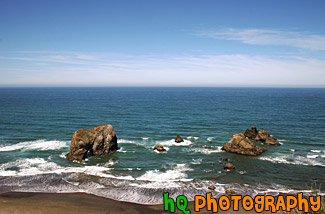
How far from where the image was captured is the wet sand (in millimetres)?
21469

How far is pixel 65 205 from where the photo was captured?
22.6m

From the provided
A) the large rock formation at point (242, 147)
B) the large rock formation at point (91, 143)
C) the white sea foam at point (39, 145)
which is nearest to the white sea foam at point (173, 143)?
the large rock formation at point (242, 147)

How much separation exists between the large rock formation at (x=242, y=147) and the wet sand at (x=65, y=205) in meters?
19.3

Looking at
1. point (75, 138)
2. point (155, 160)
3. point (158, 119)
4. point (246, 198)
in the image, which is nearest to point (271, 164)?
point (246, 198)

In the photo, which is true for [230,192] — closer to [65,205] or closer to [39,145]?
[65,205]

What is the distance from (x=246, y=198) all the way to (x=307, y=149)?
2645cm

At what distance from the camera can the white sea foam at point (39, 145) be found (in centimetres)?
4156

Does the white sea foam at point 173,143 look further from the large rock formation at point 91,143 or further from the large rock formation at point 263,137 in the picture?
the large rock formation at point 263,137

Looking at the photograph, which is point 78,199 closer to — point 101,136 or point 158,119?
point 101,136

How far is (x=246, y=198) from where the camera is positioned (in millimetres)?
24734

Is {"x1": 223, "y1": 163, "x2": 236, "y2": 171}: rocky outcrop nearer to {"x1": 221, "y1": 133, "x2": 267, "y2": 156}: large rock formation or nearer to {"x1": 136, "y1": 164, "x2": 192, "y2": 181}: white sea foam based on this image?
{"x1": 136, "y1": 164, "x2": 192, "y2": 181}: white sea foam

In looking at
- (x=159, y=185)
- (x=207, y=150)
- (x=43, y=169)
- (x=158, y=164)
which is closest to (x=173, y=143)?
(x=207, y=150)

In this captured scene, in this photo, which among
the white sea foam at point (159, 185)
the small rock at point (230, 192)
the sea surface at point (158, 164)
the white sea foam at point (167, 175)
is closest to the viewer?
the small rock at point (230, 192)

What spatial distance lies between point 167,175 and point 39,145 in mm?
28354
